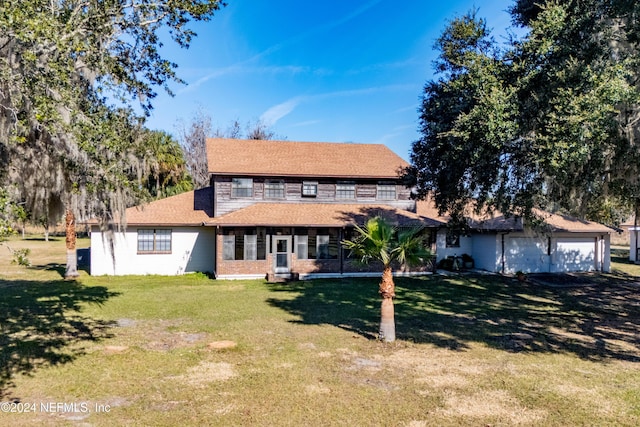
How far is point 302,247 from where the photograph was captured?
21.3 metres

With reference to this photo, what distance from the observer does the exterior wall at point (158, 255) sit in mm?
20500

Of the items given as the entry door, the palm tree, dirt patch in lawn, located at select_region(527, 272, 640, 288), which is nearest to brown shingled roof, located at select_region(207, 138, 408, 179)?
the entry door

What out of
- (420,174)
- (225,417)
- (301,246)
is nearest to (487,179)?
(420,174)

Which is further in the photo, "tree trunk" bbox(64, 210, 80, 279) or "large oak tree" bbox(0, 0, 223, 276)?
"tree trunk" bbox(64, 210, 80, 279)

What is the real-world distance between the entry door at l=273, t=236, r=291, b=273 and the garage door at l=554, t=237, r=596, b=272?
15.4 meters

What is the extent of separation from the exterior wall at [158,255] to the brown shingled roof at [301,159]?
3.65 meters

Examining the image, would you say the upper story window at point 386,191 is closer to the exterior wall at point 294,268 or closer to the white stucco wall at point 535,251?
the white stucco wall at point 535,251

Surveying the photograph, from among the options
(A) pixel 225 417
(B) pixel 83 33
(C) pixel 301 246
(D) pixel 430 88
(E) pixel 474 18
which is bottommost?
(A) pixel 225 417

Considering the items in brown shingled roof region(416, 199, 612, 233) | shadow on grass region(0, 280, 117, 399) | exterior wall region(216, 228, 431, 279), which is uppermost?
brown shingled roof region(416, 199, 612, 233)

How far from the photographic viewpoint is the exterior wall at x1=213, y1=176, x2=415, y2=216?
2152 centimetres

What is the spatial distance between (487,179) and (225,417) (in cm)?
1181

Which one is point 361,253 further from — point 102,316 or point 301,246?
point 301,246

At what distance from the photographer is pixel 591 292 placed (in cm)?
1764

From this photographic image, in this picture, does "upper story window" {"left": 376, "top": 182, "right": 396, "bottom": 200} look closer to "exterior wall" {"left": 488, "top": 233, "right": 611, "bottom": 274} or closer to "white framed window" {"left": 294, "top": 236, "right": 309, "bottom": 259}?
"white framed window" {"left": 294, "top": 236, "right": 309, "bottom": 259}
